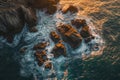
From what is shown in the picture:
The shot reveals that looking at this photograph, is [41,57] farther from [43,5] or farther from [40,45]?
[43,5]

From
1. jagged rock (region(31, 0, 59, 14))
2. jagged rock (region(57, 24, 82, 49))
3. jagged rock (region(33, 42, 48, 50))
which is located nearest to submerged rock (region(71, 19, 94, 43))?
jagged rock (region(57, 24, 82, 49))

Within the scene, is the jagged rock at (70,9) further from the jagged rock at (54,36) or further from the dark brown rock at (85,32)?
the jagged rock at (54,36)

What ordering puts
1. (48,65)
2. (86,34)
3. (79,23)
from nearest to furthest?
1. (48,65)
2. (86,34)
3. (79,23)

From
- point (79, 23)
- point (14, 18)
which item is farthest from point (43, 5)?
point (79, 23)

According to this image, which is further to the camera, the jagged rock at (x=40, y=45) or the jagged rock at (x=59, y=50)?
the jagged rock at (x=40, y=45)

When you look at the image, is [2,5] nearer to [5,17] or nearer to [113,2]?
[5,17]

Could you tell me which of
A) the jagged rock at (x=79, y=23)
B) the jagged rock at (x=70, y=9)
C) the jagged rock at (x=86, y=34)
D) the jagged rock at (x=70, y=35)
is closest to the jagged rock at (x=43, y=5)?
the jagged rock at (x=70, y=9)
